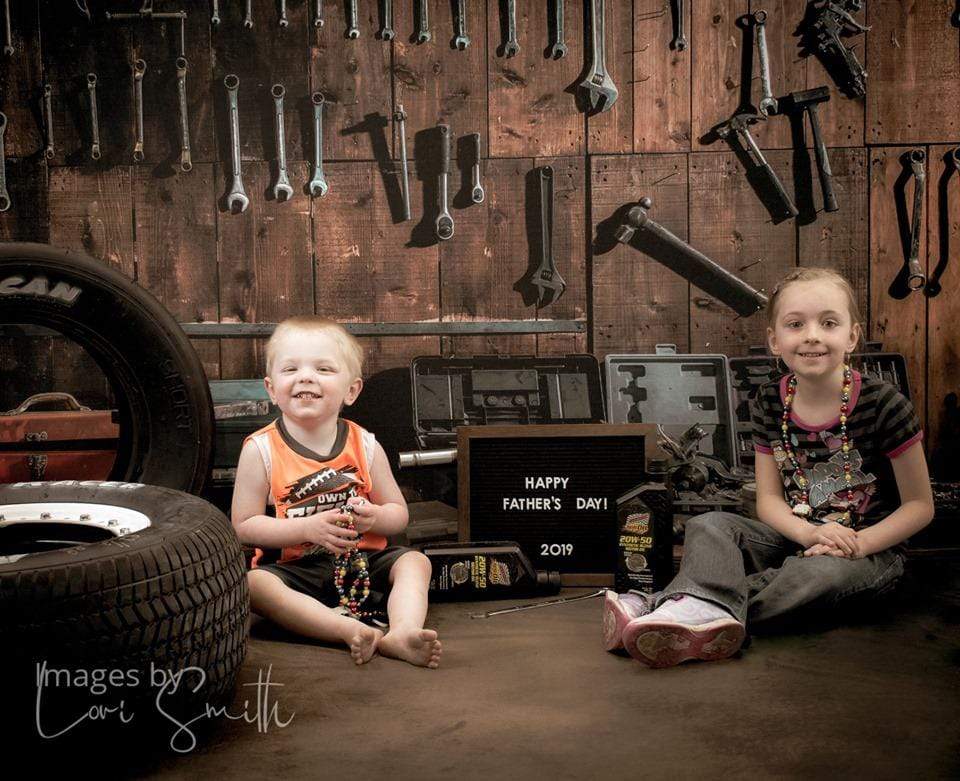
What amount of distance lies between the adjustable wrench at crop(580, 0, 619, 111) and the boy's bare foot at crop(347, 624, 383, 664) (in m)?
2.02

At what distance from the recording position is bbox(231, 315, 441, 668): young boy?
163 cm

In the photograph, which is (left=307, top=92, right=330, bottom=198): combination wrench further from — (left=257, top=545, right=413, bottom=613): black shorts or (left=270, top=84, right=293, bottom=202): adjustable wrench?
(left=257, top=545, right=413, bottom=613): black shorts

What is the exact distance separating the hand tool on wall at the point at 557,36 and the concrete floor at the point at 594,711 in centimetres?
196

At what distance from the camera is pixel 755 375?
2.72m

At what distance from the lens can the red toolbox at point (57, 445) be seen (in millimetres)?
2139

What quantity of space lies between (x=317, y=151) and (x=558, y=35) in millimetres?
896

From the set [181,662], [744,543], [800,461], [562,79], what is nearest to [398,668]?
[181,662]

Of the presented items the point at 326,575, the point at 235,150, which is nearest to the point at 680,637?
the point at 326,575

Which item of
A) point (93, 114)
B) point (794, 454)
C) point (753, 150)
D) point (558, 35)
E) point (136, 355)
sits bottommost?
point (794, 454)

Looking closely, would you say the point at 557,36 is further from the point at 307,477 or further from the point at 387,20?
the point at 307,477

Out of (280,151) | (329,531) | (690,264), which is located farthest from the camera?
(690,264)

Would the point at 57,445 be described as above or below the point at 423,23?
below

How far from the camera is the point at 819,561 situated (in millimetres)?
1650
